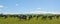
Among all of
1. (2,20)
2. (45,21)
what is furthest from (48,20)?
(2,20)

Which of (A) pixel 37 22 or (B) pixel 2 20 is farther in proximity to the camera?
(B) pixel 2 20

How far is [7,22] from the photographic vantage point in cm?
1591

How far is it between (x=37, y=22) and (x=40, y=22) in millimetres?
250

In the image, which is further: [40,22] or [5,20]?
[5,20]

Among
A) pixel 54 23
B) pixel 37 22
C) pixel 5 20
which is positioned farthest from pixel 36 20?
pixel 5 20

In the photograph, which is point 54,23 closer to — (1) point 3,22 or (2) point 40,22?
(2) point 40,22

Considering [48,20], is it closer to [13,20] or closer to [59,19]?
[59,19]

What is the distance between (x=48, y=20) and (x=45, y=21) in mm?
278

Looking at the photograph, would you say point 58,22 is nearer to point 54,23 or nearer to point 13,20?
point 54,23

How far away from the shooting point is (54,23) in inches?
594

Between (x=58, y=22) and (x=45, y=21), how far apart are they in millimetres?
1092

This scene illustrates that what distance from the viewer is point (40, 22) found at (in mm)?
15320

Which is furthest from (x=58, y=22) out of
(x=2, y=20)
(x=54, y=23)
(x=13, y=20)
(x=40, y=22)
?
(x=2, y=20)

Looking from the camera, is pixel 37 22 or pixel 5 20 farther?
pixel 5 20
